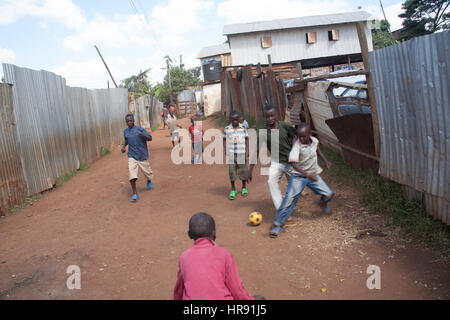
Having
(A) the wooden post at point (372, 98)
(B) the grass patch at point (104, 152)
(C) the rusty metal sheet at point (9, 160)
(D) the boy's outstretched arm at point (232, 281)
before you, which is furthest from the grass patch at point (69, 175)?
(D) the boy's outstretched arm at point (232, 281)

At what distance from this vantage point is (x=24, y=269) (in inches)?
178

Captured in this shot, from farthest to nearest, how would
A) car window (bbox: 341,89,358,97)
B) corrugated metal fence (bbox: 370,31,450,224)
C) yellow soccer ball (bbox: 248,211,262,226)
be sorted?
car window (bbox: 341,89,358,97)
yellow soccer ball (bbox: 248,211,262,226)
corrugated metal fence (bbox: 370,31,450,224)

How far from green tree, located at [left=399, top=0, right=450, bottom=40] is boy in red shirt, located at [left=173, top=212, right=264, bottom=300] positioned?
91.1 feet

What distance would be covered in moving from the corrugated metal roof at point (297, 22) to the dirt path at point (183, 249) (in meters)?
20.9

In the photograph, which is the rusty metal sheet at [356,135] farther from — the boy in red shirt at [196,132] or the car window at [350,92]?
the boy in red shirt at [196,132]

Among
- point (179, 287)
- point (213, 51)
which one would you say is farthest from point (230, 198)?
point (213, 51)

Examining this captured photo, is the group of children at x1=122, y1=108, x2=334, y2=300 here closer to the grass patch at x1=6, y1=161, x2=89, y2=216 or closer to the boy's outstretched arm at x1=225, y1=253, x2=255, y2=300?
the boy's outstretched arm at x1=225, y1=253, x2=255, y2=300

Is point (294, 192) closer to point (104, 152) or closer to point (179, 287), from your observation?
point (179, 287)

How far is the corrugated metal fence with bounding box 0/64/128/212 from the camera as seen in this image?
7504 millimetres

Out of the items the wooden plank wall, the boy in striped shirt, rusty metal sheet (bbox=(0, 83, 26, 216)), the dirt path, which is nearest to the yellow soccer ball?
the dirt path

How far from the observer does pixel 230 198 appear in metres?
6.94

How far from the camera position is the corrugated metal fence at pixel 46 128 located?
7.50 m

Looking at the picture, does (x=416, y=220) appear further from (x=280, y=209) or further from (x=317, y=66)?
(x=317, y=66)
